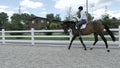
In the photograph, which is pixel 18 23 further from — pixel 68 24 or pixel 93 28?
pixel 93 28

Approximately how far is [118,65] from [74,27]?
5457 mm

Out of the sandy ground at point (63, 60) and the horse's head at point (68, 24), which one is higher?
the horse's head at point (68, 24)

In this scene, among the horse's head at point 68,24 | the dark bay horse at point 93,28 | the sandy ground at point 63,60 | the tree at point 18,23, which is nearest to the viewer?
the sandy ground at point 63,60

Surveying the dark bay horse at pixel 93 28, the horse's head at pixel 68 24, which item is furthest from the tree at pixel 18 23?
the dark bay horse at pixel 93 28

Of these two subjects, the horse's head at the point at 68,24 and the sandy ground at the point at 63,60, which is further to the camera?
the horse's head at the point at 68,24

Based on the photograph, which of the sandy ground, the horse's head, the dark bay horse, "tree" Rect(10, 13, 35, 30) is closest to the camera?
the sandy ground

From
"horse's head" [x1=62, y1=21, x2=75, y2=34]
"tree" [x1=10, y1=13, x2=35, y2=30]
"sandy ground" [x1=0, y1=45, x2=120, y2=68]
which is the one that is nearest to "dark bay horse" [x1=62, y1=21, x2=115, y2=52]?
"horse's head" [x1=62, y1=21, x2=75, y2=34]

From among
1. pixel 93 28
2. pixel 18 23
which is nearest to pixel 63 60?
pixel 93 28

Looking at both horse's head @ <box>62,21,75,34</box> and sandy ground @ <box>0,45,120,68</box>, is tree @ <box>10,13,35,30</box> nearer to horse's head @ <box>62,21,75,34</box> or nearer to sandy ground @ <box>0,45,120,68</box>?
horse's head @ <box>62,21,75,34</box>

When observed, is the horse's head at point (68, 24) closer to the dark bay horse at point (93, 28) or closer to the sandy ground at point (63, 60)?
the dark bay horse at point (93, 28)

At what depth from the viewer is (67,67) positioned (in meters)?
7.25

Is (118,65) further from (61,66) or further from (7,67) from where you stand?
(7,67)

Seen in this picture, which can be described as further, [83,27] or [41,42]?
[41,42]

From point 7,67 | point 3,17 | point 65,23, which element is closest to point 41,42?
point 65,23
